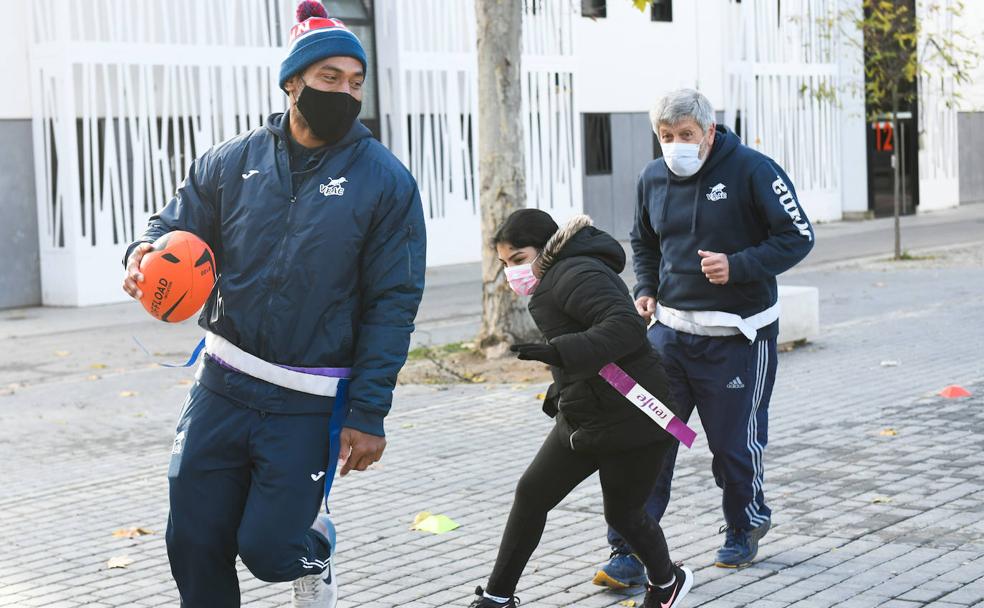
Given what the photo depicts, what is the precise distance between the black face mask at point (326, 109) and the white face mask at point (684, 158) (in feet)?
6.26

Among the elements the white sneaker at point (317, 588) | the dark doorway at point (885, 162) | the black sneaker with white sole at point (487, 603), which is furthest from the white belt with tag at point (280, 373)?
the dark doorway at point (885, 162)

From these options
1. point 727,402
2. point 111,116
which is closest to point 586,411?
point 727,402

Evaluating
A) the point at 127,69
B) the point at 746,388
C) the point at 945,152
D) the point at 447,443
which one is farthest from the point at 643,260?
the point at 945,152

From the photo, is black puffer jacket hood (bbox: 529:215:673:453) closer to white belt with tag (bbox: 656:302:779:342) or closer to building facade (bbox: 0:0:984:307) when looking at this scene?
white belt with tag (bbox: 656:302:779:342)

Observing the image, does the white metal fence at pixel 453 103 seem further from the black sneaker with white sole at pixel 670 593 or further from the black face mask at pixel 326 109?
the black face mask at pixel 326 109

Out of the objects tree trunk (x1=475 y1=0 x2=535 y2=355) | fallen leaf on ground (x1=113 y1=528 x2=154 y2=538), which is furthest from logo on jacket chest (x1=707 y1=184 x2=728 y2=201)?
tree trunk (x1=475 y1=0 x2=535 y2=355)

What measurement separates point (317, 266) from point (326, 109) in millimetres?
454

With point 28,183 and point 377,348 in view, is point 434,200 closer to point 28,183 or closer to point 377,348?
point 28,183

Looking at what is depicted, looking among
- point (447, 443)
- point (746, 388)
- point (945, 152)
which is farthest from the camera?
point (945, 152)

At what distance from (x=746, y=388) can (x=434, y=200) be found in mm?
18778

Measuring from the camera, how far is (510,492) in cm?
757

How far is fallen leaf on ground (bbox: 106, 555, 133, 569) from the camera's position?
6348 millimetres

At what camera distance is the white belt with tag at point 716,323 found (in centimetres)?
580

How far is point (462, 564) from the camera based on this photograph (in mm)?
6160
